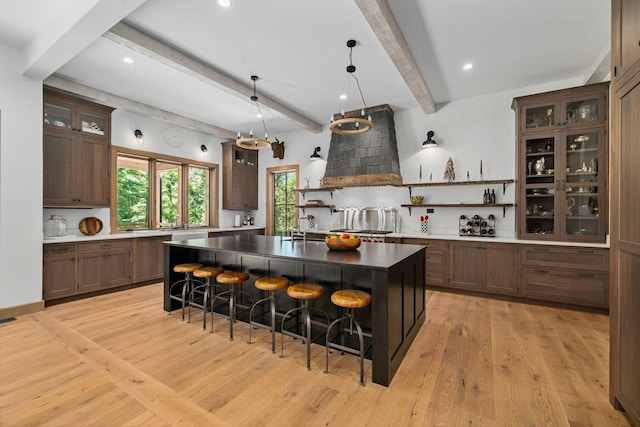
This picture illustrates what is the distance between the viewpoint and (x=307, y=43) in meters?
3.28

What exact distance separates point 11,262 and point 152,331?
2.08m

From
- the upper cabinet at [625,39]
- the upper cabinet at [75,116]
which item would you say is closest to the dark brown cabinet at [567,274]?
the upper cabinet at [625,39]

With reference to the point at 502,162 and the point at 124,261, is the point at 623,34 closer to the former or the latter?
Answer: the point at 502,162

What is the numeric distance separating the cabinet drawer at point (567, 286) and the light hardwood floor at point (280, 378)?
Result: 0.49m

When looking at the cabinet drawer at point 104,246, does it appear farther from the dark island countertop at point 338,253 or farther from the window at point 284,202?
the window at point 284,202

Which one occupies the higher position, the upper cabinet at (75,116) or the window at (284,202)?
the upper cabinet at (75,116)

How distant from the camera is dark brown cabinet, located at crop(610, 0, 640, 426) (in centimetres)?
166

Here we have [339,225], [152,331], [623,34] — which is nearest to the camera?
[623,34]

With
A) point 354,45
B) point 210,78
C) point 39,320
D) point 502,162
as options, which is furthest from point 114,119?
point 502,162

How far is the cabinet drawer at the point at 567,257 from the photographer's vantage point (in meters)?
3.66

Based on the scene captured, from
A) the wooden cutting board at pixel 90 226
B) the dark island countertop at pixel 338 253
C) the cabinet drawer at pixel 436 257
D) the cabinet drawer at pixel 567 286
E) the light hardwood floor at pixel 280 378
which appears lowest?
the light hardwood floor at pixel 280 378

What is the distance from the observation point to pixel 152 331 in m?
3.09

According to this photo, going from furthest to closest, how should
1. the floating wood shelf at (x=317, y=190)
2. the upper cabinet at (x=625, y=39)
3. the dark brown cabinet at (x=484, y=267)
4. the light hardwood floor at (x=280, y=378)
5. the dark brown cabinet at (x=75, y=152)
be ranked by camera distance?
the floating wood shelf at (x=317, y=190)
the dark brown cabinet at (x=484, y=267)
the dark brown cabinet at (x=75, y=152)
the light hardwood floor at (x=280, y=378)
the upper cabinet at (x=625, y=39)

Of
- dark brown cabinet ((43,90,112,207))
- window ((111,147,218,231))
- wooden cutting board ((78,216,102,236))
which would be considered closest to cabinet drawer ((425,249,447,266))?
window ((111,147,218,231))
